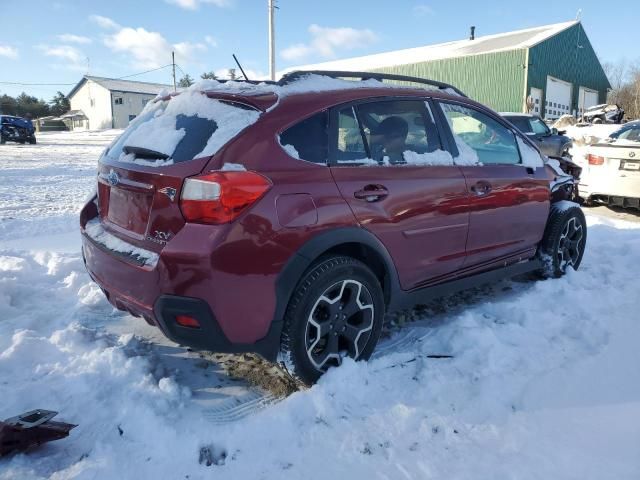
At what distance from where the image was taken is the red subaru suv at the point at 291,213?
2453 mm

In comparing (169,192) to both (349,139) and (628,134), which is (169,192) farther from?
(628,134)

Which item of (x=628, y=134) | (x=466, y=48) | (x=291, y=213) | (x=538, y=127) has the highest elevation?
(x=466, y=48)

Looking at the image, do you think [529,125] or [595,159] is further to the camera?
[529,125]

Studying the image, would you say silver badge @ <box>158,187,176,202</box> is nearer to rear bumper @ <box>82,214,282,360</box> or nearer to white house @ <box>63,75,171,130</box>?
rear bumper @ <box>82,214,282,360</box>

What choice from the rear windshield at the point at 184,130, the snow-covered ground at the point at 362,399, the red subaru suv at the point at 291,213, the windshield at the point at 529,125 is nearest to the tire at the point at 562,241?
the snow-covered ground at the point at 362,399

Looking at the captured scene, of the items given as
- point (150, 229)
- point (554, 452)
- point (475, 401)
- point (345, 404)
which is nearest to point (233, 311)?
point (150, 229)

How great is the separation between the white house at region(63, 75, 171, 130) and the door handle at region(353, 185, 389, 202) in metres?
63.3

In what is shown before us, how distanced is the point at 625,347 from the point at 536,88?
96.9ft

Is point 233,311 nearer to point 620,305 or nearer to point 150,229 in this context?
point 150,229

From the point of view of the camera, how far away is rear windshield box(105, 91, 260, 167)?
2596 mm

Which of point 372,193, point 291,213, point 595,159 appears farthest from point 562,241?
point 595,159

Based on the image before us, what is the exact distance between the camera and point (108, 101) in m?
62.9

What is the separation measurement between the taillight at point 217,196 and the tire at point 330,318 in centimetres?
54

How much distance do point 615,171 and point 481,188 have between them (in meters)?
5.34
